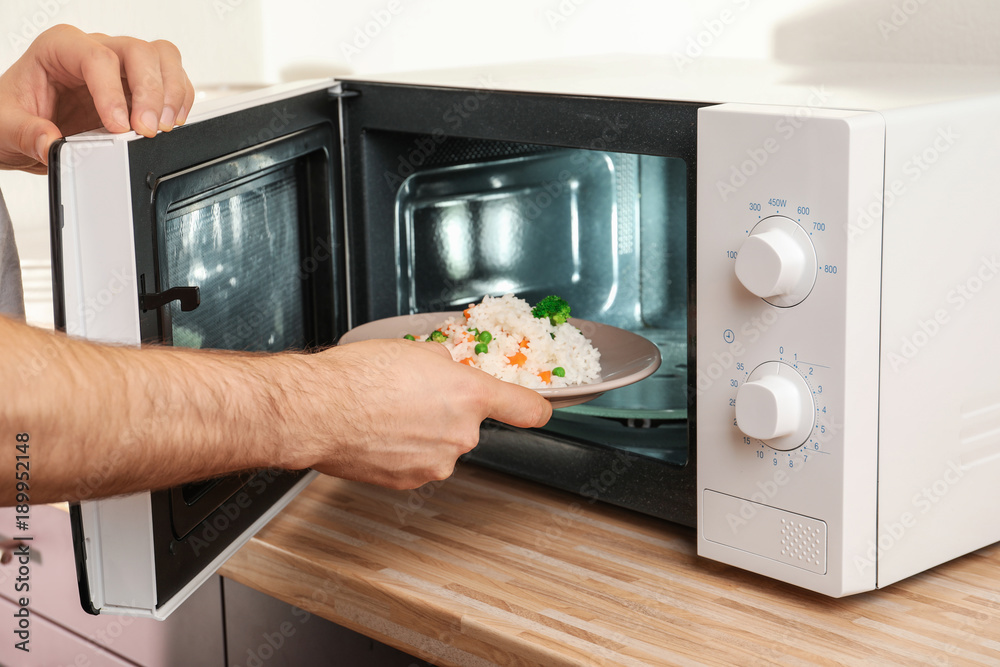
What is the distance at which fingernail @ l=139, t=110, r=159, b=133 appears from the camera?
0.64m

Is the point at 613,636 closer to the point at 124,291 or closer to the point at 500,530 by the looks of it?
the point at 500,530

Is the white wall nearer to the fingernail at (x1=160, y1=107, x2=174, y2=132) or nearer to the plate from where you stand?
the plate

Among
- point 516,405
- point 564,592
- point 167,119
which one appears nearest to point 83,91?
point 167,119

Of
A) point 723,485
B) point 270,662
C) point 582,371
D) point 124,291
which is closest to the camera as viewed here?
point 124,291

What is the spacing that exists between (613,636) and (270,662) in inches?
17.4

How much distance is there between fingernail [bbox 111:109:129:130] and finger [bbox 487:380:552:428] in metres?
0.32

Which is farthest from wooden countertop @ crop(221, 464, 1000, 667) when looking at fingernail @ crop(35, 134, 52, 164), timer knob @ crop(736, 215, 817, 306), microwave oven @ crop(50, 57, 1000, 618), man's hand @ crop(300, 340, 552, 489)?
fingernail @ crop(35, 134, 52, 164)

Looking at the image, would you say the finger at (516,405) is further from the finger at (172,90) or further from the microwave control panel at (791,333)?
the finger at (172,90)

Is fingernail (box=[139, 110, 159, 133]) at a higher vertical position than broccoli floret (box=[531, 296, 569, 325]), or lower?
higher

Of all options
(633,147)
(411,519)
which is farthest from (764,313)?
(411,519)

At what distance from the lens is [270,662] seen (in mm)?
967

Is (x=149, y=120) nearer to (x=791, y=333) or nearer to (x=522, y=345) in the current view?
(x=522, y=345)

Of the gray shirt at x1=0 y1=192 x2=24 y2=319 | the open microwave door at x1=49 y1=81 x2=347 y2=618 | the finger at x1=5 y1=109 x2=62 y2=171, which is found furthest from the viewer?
the gray shirt at x1=0 y1=192 x2=24 y2=319

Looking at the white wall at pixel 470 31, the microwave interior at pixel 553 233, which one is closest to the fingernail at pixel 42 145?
the microwave interior at pixel 553 233
